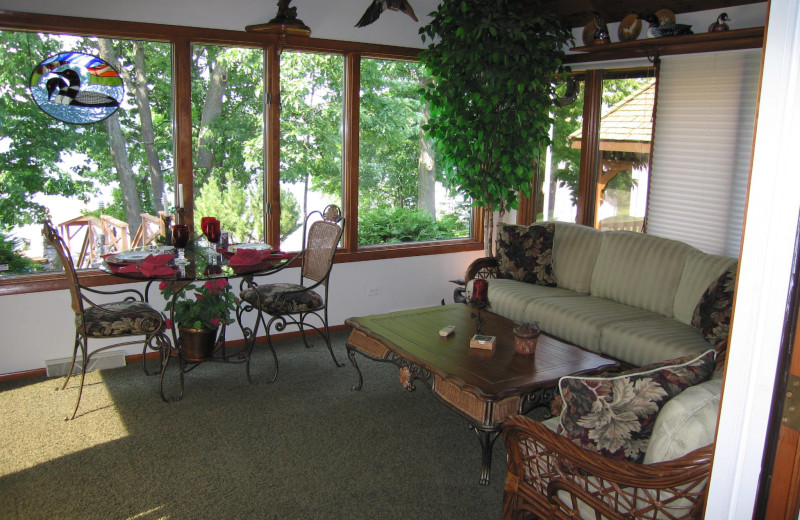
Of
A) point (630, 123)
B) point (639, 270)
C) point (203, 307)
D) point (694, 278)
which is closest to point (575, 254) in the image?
point (639, 270)

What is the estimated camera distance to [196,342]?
12.4 feet

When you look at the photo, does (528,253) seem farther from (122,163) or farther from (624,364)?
(122,163)

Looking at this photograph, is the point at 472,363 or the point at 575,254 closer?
the point at 472,363

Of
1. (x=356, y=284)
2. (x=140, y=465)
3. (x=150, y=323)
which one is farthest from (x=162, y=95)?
(x=140, y=465)

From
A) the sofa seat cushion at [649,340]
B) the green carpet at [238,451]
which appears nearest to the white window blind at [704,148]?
the sofa seat cushion at [649,340]

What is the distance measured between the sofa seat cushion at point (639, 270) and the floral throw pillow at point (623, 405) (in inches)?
85.9

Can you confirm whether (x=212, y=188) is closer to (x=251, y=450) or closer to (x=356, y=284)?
(x=356, y=284)

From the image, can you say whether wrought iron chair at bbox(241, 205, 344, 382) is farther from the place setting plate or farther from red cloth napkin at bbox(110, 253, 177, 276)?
red cloth napkin at bbox(110, 253, 177, 276)

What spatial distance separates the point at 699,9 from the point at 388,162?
98.8 inches

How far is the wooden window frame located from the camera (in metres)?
3.87

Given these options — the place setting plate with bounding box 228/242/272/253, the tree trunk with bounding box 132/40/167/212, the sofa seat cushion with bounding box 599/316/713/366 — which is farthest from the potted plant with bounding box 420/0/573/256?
the tree trunk with bounding box 132/40/167/212

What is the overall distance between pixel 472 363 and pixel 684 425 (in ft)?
4.39

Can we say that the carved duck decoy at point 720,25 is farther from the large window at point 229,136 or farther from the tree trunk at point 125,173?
the tree trunk at point 125,173

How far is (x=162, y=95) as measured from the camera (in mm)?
4258
